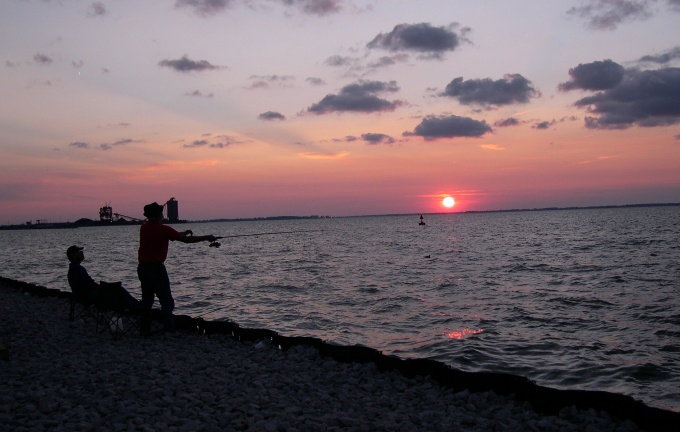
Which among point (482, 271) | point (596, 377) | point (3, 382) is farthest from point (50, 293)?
point (482, 271)

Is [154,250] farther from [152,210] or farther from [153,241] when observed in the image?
[152,210]

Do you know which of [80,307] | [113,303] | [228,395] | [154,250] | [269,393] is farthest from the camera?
[80,307]

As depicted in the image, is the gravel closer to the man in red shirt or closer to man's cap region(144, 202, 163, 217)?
the man in red shirt

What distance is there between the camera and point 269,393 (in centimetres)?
703

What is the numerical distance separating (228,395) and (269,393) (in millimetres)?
541

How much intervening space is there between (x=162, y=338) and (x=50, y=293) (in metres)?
10.0

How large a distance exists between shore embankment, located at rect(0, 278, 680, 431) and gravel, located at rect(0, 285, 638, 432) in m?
0.02

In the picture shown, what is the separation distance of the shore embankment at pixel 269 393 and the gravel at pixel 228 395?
0.06ft

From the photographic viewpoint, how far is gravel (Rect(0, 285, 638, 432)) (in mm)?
5895

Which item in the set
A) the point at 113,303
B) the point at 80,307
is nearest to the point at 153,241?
the point at 113,303

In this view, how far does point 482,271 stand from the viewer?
31.2 m

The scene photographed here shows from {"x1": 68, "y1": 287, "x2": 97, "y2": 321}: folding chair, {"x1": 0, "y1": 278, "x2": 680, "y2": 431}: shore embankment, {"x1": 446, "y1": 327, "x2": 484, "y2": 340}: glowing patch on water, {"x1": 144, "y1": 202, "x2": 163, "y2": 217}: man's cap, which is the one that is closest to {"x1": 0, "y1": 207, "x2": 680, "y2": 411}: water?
{"x1": 446, "y1": 327, "x2": 484, "y2": 340}: glowing patch on water

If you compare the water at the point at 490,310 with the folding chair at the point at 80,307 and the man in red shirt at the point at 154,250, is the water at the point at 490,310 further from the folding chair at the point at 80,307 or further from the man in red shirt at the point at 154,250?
the man in red shirt at the point at 154,250

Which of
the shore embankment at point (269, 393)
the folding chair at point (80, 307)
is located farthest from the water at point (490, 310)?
the folding chair at point (80, 307)
